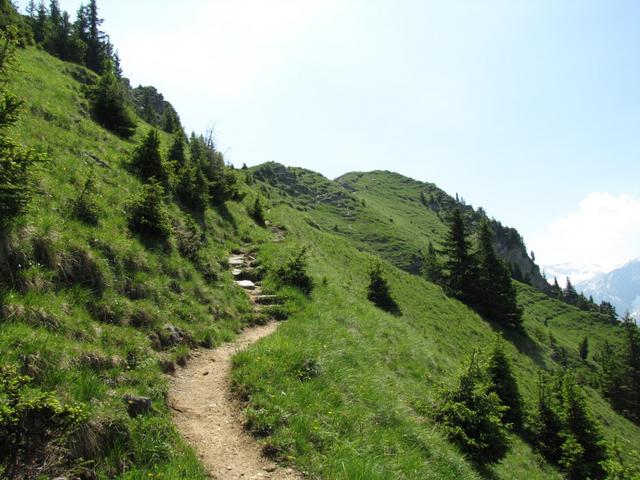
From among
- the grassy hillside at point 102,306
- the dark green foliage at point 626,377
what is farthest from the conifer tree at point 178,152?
the dark green foliage at point 626,377

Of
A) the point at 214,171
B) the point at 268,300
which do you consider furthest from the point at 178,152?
the point at 268,300

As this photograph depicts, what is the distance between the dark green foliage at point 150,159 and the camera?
2047cm

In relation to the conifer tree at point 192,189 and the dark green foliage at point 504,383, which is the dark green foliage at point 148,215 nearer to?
the conifer tree at point 192,189

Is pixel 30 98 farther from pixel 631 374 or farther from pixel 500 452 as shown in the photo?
pixel 631 374

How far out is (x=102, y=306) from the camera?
410 inches

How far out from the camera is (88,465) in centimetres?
632

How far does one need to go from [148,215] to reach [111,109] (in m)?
14.4

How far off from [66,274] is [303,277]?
12851 millimetres

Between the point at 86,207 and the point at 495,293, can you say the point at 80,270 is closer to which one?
the point at 86,207

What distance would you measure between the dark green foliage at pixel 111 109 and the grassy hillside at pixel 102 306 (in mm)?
4772

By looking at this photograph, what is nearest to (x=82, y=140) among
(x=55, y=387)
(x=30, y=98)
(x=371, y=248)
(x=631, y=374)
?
(x=30, y=98)

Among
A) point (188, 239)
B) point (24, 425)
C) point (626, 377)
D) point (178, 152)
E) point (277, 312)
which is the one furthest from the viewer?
point (626, 377)

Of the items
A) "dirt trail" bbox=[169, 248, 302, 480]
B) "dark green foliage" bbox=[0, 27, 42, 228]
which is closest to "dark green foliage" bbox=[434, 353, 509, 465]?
"dirt trail" bbox=[169, 248, 302, 480]

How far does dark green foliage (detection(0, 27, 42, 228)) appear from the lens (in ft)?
25.9
